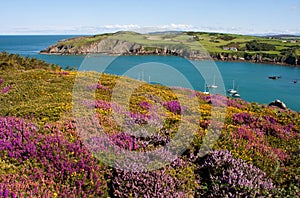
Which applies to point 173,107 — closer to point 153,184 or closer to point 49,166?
point 153,184

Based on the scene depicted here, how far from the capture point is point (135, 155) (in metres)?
8.76

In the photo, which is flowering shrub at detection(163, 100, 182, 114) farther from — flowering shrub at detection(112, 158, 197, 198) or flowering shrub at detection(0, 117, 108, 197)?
flowering shrub at detection(0, 117, 108, 197)

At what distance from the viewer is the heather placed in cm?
762

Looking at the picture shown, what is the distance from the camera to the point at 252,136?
11.7m

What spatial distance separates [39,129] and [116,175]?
334 centimetres

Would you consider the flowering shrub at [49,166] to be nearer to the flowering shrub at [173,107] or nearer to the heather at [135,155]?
the heather at [135,155]

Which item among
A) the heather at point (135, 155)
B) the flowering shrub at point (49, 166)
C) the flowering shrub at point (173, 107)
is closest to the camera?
the flowering shrub at point (49, 166)

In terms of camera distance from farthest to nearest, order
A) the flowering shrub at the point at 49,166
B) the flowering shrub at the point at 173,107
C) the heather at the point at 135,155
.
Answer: the flowering shrub at the point at 173,107, the heather at the point at 135,155, the flowering shrub at the point at 49,166

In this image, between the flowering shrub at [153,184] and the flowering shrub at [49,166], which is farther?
the flowering shrub at [153,184]

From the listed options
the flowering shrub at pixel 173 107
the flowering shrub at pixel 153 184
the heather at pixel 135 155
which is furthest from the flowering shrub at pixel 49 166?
the flowering shrub at pixel 173 107

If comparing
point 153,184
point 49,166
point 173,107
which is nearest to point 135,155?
point 153,184

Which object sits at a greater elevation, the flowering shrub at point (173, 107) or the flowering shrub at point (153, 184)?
the flowering shrub at point (173, 107)

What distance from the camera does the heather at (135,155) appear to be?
300 inches

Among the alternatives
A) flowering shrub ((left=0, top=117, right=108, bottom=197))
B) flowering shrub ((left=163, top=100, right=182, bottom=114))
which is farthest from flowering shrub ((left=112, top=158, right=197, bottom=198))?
flowering shrub ((left=163, top=100, right=182, bottom=114))
